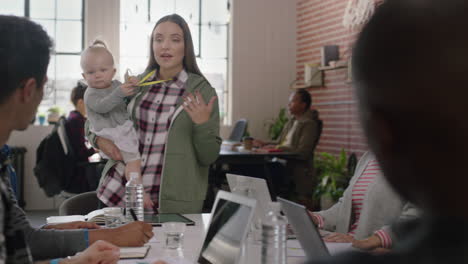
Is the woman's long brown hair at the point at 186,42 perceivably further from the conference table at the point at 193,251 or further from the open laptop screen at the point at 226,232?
the open laptop screen at the point at 226,232

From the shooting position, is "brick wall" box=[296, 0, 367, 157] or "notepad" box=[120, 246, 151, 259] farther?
"brick wall" box=[296, 0, 367, 157]

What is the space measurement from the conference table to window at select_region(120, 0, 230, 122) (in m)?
6.19

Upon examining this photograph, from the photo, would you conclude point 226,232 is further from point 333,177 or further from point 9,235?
point 333,177

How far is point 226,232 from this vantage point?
1.52 meters

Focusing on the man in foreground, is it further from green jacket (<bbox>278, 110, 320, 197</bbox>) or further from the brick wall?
the brick wall

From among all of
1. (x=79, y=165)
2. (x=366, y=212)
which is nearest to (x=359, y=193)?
(x=366, y=212)

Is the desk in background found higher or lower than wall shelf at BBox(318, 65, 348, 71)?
lower

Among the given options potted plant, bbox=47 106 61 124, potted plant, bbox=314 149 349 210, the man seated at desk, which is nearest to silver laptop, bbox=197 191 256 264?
the man seated at desk

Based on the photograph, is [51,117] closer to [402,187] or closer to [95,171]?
[95,171]

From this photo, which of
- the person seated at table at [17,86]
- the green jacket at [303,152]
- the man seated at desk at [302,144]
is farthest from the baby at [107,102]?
the green jacket at [303,152]

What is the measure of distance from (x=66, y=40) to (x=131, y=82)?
5.56 m

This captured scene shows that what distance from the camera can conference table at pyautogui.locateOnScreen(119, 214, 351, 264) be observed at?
172cm

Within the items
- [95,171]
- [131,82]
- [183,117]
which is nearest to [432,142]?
[183,117]

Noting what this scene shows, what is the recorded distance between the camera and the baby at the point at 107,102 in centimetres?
254
